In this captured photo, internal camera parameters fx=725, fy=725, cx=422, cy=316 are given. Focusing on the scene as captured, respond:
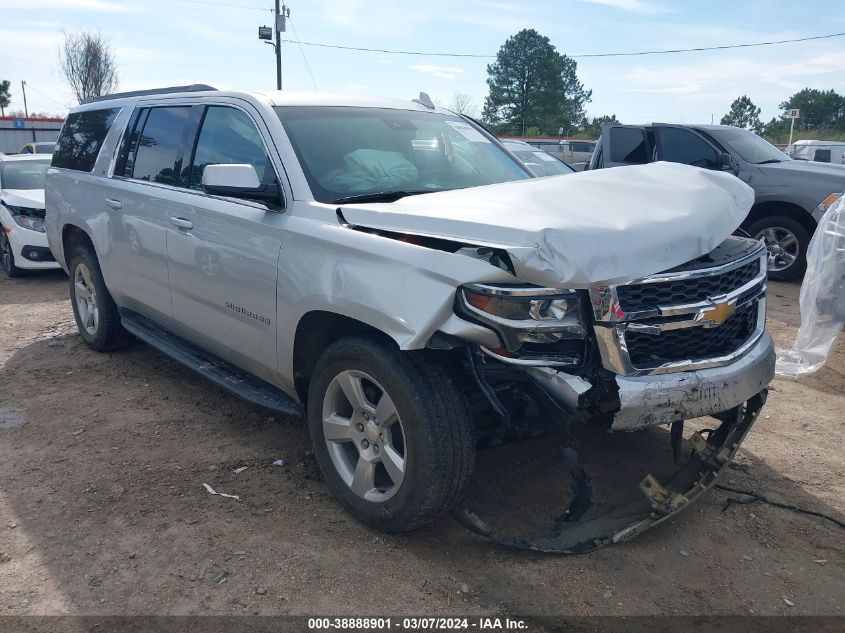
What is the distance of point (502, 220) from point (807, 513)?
2.11 meters

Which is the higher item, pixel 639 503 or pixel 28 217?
pixel 28 217

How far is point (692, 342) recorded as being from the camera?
2979 millimetres

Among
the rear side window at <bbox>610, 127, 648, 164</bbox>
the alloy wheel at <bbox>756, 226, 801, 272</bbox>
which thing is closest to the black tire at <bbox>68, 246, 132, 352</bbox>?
the alloy wheel at <bbox>756, 226, 801, 272</bbox>

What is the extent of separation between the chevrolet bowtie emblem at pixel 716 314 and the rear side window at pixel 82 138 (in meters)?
4.41

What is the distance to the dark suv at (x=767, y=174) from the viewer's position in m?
8.56

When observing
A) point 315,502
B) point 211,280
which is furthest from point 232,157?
point 315,502

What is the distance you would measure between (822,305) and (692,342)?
3.41 m

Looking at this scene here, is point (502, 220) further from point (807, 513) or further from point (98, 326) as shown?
point (98, 326)

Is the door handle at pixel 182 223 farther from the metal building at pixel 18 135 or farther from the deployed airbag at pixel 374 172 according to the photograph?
the metal building at pixel 18 135

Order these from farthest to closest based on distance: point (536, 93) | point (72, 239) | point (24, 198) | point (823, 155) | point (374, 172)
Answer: point (536, 93) < point (823, 155) < point (24, 198) < point (72, 239) < point (374, 172)

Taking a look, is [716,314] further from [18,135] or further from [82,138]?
[18,135]

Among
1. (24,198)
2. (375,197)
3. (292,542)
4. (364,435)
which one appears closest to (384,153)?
(375,197)

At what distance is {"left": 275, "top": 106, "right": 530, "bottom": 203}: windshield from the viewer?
363cm

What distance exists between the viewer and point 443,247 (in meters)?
2.86
